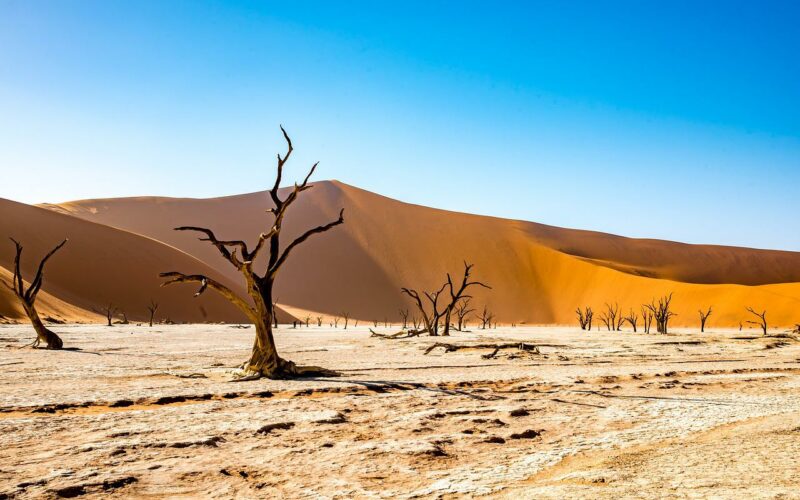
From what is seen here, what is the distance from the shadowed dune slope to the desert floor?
47.9 meters

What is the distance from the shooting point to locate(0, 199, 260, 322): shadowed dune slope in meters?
54.8

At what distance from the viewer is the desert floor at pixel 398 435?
13.0ft

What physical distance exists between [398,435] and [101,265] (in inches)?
2402

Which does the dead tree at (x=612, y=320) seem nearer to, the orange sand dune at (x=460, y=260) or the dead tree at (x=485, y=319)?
the orange sand dune at (x=460, y=260)

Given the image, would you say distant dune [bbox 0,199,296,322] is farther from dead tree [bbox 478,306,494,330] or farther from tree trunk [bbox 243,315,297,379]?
tree trunk [bbox 243,315,297,379]

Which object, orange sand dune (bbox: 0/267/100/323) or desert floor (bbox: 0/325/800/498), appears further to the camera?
orange sand dune (bbox: 0/267/100/323)

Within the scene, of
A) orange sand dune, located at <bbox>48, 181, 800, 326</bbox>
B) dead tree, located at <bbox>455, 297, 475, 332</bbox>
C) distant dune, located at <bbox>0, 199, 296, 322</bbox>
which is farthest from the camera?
orange sand dune, located at <bbox>48, 181, 800, 326</bbox>

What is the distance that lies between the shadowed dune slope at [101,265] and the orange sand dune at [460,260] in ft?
70.3

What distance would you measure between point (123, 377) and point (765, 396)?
9403 mm

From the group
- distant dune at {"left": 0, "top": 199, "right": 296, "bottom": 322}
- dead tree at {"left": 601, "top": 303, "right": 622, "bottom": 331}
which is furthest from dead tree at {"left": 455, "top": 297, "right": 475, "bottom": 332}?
distant dune at {"left": 0, "top": 199, "right": 296, "bottom": 322}

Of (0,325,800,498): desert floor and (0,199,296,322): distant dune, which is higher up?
(0,199,296,322): distant dune

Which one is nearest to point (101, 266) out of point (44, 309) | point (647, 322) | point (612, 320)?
point (44, 309)

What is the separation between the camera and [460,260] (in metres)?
98.4

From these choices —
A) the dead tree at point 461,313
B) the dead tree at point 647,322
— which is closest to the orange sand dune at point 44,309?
the dead tree at point 461,313
